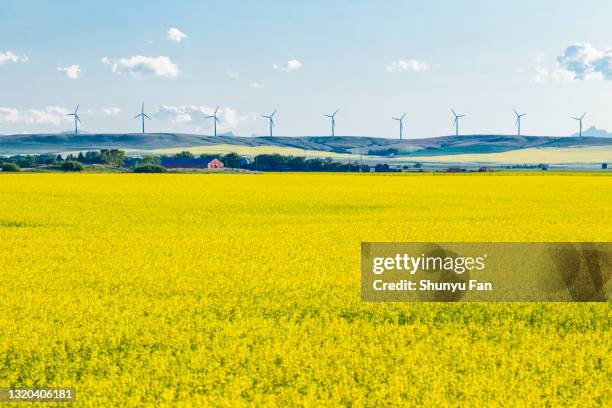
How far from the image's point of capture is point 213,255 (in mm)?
19094

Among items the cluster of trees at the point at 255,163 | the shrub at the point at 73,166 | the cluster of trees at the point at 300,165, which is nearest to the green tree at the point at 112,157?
the cluster of trees at the point at 255,163

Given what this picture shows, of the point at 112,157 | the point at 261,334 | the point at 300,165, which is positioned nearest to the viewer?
the point at 261,334

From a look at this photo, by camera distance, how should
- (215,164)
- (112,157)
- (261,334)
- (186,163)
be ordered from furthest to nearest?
(186,163)
(112,157)
(215,164)
(261,334)

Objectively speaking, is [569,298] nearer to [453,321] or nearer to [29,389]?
[453,321]

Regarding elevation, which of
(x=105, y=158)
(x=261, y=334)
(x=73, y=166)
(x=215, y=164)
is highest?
(x=105, y=158)

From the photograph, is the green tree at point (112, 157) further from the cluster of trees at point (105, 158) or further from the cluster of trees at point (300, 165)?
the cluster of trees at point (300, 165)

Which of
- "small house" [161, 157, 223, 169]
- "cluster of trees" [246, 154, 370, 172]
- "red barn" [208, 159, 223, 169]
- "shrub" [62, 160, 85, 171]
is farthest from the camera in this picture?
"small house" [161, 157, 223, 169]

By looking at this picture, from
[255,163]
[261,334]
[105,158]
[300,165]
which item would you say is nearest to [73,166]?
[300,165]

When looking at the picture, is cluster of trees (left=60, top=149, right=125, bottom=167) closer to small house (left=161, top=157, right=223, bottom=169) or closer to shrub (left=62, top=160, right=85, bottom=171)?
small house (left=161, top=157, right=223, bottom=169)

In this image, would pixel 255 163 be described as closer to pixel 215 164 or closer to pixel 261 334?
pixel 215 164

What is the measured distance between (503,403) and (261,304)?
5937 millimetres

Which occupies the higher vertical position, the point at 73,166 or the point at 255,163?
the point at 255,163

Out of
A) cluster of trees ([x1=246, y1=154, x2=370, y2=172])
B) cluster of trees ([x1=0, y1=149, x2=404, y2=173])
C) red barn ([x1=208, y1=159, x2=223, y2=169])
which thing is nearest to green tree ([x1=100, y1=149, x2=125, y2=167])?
cluster of trees ([x1=0, y1=149, x2=404, y2=173])

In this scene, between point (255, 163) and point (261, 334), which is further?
point (255, 163)
